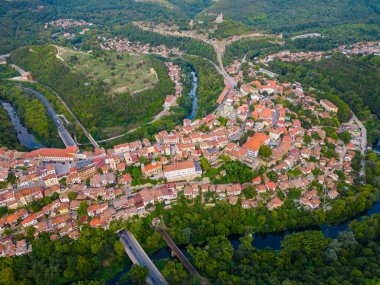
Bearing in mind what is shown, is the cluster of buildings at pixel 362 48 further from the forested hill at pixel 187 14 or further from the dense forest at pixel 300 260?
the dense forest at pixel 300 260

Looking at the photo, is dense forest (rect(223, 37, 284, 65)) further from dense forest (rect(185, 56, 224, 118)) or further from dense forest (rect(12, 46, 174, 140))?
dense forest (rect(12, 46, 174, 140))

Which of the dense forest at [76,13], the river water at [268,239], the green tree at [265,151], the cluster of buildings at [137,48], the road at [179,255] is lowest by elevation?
the river water at [268,239]

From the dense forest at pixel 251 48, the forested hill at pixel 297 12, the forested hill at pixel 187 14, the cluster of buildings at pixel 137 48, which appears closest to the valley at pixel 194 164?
the dense forest at pixel 251 48

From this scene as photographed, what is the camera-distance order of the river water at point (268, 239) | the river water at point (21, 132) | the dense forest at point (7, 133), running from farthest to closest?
the river water at point (21, 132) → the dense forest at point (7, 133) → the river water at point (268, 239)

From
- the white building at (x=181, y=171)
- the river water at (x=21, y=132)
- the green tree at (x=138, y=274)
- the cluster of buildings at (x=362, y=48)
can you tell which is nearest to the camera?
the green tree at (x=138, y=274)

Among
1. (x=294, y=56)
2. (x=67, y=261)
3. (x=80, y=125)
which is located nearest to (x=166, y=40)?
(x=294, y=56)

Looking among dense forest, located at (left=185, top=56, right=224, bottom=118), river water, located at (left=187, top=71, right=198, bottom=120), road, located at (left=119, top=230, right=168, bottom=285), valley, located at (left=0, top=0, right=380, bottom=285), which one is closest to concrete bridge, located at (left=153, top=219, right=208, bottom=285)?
valley, located at (left=0, top=0, right=380, bottom=285)

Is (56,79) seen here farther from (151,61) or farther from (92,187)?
(92,187)
